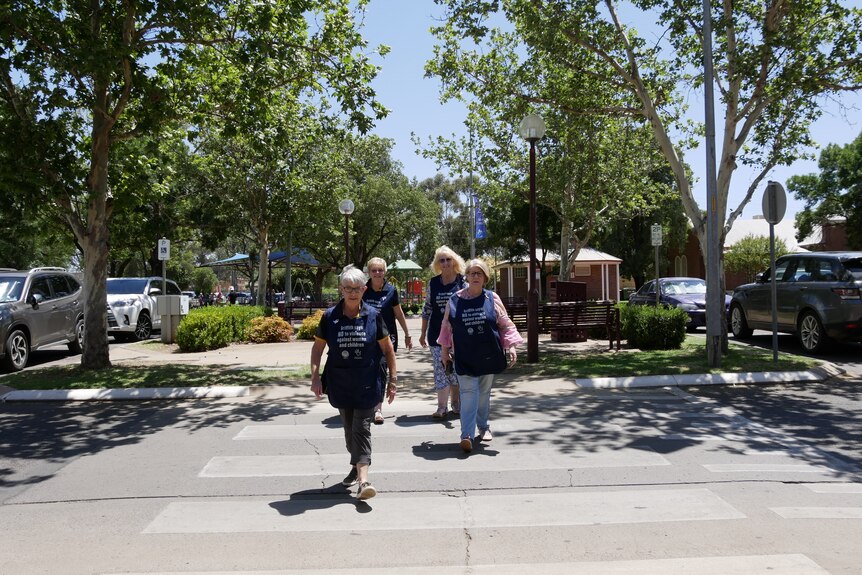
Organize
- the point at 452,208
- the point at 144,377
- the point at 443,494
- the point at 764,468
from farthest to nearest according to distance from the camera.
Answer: the point at 452,208 < the point at 144,377 < the point at 764,468 < the point at 443,494

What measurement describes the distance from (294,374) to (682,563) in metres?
8.18

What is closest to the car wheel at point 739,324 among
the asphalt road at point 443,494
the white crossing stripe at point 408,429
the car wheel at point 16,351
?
the asphalt road at point 443,494

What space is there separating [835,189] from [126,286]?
110 feet

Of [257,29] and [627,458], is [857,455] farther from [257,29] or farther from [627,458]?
[257,29]

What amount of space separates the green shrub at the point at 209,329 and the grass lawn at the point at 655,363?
284 inches

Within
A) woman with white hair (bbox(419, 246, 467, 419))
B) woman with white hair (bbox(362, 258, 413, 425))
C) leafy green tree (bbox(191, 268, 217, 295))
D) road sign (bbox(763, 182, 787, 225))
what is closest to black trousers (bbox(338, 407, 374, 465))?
woman with white hair (bbox(419, 246, 467, 419))

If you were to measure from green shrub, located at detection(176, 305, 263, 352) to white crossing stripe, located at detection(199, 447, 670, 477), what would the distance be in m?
9.34

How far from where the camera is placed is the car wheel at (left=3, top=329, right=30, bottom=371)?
11867mm

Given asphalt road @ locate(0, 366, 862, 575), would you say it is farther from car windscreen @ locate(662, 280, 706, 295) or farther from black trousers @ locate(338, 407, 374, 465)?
car windscreen @ locate(662, 280, 706, 295)

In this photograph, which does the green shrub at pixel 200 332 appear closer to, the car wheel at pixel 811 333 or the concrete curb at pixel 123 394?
the concrete curb at pixel 123 394

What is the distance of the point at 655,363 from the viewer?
1145 cm

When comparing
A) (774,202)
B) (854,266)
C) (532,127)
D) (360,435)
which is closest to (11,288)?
(532,127)

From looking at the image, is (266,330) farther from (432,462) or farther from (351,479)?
(351,479)

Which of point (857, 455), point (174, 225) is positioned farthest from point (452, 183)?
point (857, 455)
